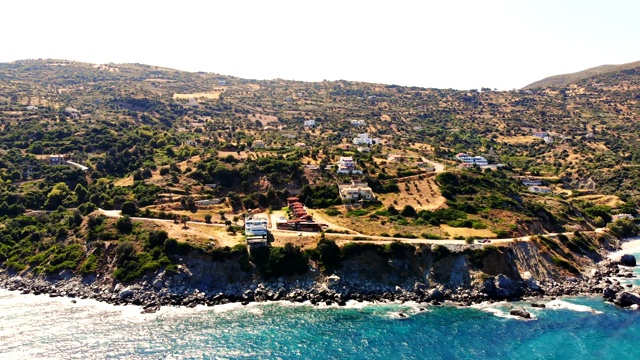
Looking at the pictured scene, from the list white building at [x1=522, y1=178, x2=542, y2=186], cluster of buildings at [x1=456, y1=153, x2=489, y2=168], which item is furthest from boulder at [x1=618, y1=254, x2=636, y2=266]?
cluster of buildings at [x1=456, y1=153, x2=489, y2=168]

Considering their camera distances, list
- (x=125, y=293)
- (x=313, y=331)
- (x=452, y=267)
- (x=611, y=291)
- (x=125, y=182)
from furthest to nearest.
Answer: (x=125, y=182), (x=452, y=267), (x=611, y=291), (x=125, y=293), (x=313, y=331)

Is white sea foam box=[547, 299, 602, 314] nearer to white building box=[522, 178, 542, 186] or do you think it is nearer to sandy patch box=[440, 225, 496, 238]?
sandy patch box=[440, 225, 496, 238]

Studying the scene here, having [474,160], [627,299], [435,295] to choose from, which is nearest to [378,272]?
[435,295]

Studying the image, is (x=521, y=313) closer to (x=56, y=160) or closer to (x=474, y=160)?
(x=474, y=160)

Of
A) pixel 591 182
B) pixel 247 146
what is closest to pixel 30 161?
pixel 247 146

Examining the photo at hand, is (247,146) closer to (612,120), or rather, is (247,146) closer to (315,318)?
(315,318)

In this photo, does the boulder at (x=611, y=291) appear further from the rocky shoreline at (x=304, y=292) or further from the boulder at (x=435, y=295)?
the boulder at (x=435, y=295)
